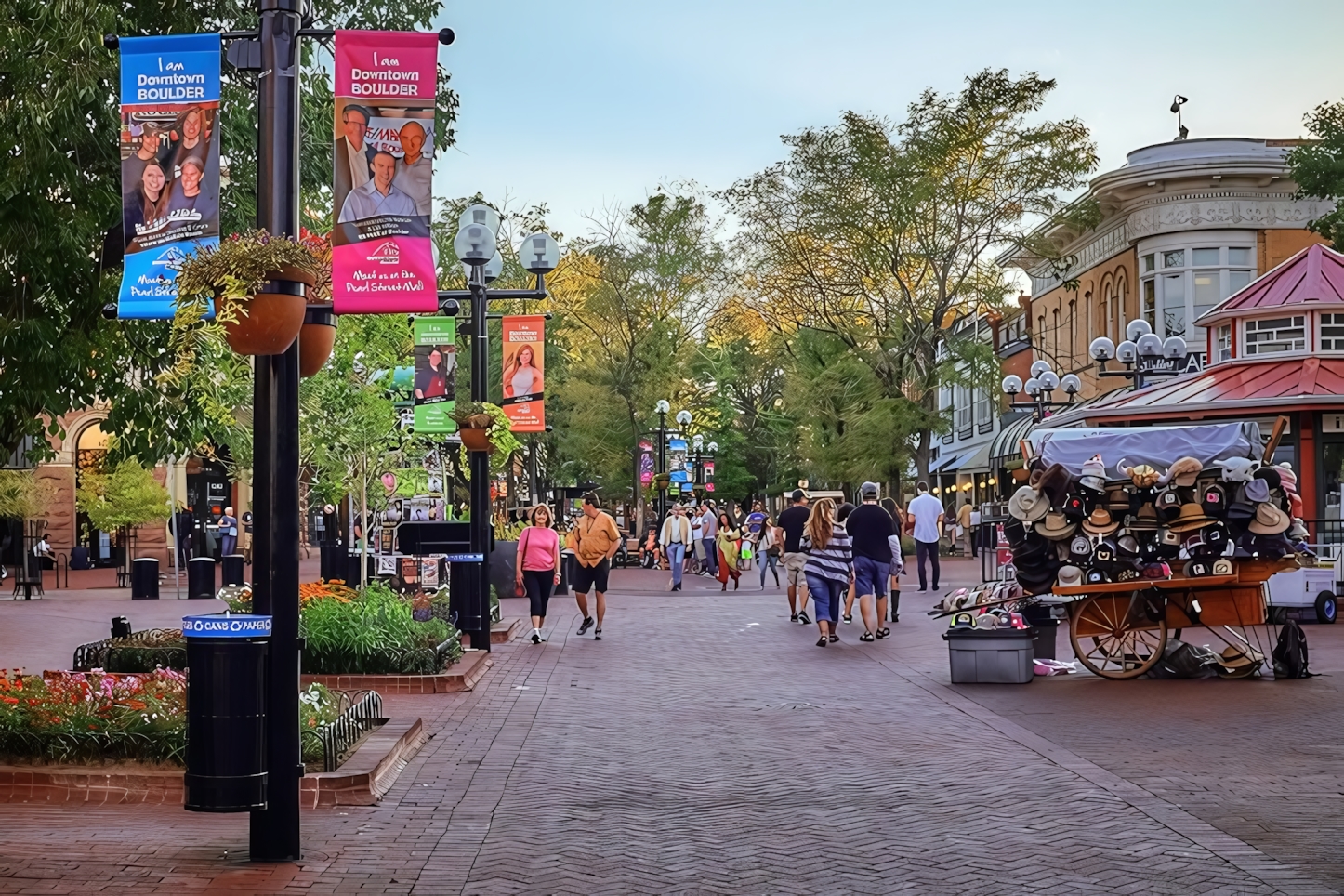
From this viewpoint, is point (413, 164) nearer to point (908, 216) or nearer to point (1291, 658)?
point (1291, 658)

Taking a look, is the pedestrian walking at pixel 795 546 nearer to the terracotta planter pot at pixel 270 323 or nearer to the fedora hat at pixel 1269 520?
the fedora hat at pixel 1269 520

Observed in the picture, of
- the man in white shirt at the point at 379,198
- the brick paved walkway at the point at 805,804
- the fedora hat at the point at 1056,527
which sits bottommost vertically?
the brick paved walkway at the point at 805,804

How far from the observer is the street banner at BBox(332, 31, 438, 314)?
884 cm

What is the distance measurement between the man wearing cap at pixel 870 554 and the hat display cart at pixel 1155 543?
434cm

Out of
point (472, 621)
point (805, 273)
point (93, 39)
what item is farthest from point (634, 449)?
point (93, 39)

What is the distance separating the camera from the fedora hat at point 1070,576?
1495 cm

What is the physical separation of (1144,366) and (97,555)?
3550 cm

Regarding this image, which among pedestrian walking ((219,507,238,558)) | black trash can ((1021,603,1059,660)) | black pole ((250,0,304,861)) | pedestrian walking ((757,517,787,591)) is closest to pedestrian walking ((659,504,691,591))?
pedestrian walking ((757,517,787,591))

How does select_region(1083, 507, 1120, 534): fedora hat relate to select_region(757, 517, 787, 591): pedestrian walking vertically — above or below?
above

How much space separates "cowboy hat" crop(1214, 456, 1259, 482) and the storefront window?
15.9 m

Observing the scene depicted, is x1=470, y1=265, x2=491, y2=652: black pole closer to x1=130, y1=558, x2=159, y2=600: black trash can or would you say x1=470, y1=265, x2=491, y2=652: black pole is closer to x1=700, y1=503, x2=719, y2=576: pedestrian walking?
x1=130, y1=558, x2=159, y2=600: black trash can

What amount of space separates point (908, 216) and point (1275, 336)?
16.4 m

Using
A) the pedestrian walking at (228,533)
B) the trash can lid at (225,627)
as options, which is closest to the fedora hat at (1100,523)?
the trash can lid at (225,627)

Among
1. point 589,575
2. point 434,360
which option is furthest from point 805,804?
point 434,360
